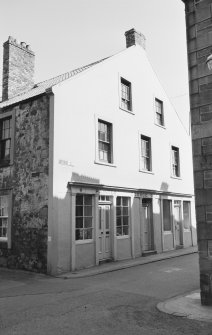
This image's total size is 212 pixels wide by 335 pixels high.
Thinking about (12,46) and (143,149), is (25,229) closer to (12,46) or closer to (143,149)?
(143,149)

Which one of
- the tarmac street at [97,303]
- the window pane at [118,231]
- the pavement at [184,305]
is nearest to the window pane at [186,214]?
the window pane at [118,231]

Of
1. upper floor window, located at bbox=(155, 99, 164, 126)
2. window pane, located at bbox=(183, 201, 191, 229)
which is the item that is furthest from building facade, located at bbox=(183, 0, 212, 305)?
window pane, located at bbox=(183, 201, 191, 229)

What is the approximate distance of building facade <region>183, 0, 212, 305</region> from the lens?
7609 mm

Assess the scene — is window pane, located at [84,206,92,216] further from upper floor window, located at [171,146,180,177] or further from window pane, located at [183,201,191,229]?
window pane, located at [183,201,191,229]

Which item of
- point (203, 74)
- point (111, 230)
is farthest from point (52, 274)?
point (203, 74)

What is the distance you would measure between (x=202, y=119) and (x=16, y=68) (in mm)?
12127

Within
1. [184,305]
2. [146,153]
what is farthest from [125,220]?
[184,305]

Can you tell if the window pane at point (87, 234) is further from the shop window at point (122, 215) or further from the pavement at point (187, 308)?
the pavement at point (187, 308)

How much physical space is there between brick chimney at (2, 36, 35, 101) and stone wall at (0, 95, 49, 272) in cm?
380

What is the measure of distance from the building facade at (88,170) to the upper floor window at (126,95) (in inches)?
2.1

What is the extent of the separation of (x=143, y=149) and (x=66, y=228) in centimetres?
703

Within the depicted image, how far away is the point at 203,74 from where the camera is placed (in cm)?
810

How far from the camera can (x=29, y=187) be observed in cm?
1287

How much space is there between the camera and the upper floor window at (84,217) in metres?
13.0
